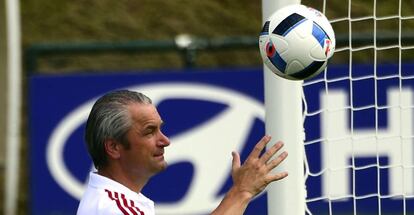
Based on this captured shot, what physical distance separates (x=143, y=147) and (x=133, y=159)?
0.16 feet

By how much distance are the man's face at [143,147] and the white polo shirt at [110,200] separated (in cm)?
8

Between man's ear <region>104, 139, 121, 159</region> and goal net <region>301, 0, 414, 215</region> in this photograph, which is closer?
man's ear <region>104, 139, 121, 159</region>

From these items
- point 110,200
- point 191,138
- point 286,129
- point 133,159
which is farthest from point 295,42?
point 191,138

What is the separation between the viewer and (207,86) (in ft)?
28.7

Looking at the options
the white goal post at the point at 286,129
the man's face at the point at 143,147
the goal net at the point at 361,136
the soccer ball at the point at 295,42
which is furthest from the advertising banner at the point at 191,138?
the man's face at the point at 143,147

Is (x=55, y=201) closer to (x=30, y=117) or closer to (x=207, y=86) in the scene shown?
(x=30, y=117)

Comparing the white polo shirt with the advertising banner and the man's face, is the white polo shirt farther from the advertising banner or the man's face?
the advertising banner

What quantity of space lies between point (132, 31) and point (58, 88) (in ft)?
4.67

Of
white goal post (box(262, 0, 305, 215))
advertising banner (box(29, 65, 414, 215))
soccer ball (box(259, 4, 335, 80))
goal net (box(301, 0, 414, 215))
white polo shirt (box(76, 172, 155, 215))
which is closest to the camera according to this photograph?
white polo shirt (box(76, 172, 155, 215))

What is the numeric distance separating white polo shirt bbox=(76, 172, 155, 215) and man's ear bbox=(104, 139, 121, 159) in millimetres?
76

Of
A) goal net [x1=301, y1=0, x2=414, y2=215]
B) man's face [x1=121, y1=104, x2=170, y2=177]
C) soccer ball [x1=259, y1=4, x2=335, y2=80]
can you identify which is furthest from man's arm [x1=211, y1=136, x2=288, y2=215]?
goal net [x1=301, y1=0, x2=414, y2=215]

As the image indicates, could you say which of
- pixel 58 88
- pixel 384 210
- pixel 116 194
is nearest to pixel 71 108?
pixel 58 88

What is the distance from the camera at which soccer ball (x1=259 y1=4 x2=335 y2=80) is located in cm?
476

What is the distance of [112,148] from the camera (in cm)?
396
